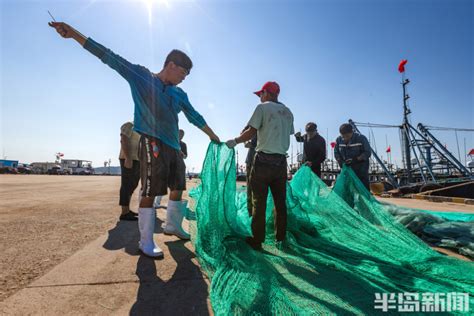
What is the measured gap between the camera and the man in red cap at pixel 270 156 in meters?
2.77

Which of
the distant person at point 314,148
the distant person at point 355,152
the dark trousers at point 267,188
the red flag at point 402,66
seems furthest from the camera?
the red flag at point 402,66

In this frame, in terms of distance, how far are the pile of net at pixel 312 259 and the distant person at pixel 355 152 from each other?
1.23m

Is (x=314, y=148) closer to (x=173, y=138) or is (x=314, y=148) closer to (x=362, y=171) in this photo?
(x=362, y=171)

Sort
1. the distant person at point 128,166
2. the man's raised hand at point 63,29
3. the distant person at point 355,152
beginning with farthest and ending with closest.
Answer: the distant person at point 355,152 < the distant person at point 128,166 < the man's raised hand at point 63,29

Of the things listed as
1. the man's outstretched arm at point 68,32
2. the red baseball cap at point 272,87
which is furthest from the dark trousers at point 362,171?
the man's outstretched arm at point 68,32

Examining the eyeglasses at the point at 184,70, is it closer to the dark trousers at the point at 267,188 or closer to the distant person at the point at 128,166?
the dark trousers at the point at 267,188

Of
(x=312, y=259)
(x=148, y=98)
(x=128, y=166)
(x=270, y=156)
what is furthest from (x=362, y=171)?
(x=128, y=166)

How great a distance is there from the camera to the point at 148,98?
262cm

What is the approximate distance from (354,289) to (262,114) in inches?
76.9

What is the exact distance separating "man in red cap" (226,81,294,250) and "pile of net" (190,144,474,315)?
260mm

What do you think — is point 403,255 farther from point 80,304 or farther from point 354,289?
point 80,304

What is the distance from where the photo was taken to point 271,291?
1548 mm

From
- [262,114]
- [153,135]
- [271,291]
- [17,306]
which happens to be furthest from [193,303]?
[262,114]

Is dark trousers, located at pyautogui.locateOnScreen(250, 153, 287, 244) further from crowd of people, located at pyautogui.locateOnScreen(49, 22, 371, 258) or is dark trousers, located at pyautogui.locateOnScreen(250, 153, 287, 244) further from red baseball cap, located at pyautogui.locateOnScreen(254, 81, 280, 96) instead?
red baseball cap, located at pyautogui.locateOnScreen(254, 81, 280, 96)
